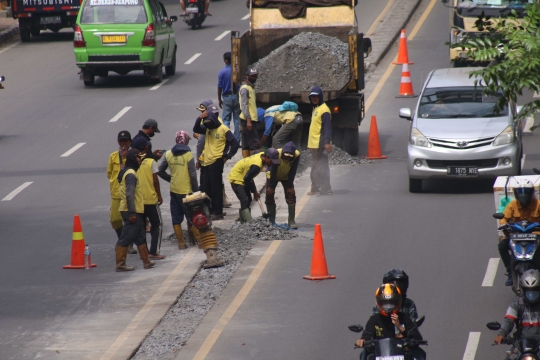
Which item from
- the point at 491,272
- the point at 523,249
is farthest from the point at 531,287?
the point at 491,272

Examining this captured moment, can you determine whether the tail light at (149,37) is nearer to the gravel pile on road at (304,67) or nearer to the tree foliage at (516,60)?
the gravel pile on road at (304,67)

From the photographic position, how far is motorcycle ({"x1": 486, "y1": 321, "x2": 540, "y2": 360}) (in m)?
8.14

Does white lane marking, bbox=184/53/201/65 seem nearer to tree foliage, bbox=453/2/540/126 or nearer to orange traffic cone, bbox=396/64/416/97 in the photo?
orange traffic cone, bbox=396/64/416/97

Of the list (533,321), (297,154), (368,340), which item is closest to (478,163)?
(297,154)

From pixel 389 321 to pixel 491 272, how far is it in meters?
4.78

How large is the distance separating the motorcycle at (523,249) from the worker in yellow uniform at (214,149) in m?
5.70

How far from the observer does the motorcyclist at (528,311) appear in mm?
8625

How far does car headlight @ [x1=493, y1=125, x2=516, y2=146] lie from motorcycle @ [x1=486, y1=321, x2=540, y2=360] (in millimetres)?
7960

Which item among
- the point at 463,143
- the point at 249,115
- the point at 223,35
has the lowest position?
the point at 223,35

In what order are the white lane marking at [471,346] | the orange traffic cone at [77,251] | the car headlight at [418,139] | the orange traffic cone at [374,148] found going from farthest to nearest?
the orange traffic cone at [374,148], the car headlight at [418,139], the orange traffic cone at [77,251], the white lane marking at [471,346]

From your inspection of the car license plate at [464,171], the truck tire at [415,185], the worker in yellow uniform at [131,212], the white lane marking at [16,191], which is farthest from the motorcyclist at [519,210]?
the white lane marking at [16,191]

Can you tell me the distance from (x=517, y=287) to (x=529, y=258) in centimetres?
38

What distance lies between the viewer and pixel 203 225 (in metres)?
12.7

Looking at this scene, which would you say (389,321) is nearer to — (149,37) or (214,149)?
(214,149)
